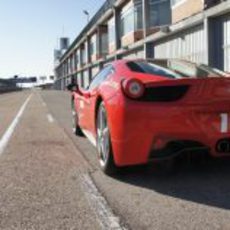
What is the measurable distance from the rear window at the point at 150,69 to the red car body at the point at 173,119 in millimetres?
412

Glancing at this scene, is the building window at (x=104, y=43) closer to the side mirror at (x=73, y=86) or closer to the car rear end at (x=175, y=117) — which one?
the side mirror at (x=73, y=86)

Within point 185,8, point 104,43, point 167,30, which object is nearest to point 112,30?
point 104,43

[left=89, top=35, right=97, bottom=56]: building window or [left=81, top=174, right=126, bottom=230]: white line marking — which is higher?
[left=89, top=35, right=97, bottom=56]: building window

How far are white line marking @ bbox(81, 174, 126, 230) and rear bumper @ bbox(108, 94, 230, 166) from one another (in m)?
0.50

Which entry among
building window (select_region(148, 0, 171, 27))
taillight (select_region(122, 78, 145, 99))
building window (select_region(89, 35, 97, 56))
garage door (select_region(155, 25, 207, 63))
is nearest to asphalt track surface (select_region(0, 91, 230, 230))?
taillight (select_region(122, 78, 145, 99))

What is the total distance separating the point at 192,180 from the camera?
20.3ft

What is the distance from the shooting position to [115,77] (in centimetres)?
663

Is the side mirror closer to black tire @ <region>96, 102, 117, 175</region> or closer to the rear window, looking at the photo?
black tire @ <region>96, 102, 117, 175</region>

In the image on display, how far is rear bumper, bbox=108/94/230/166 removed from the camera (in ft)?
18.9

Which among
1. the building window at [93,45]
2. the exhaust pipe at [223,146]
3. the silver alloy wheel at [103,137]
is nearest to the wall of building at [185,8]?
the silver alloy wheel at [103,137]

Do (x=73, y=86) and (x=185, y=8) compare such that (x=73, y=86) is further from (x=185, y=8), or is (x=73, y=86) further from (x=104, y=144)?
(x=185, y=8)

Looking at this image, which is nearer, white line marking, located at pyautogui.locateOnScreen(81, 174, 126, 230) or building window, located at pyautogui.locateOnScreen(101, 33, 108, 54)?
white line marking, located at pyautogui.locateOnScreen(81, 174, 126, 230)

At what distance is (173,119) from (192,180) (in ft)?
2.71

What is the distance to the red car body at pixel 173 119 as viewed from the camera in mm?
5773
